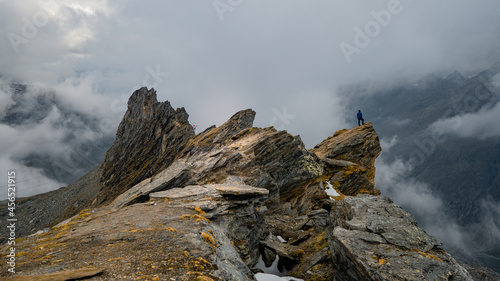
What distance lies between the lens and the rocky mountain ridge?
33.5 feet

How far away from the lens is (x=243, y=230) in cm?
2255

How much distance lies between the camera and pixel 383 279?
12.2 meters

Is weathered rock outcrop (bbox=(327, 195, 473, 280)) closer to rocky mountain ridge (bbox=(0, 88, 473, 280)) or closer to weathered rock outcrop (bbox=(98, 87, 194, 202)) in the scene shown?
rocky mountain ridge (bbox=(0, 88, 473, 280))

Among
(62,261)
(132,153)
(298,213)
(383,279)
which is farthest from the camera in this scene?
(132,153)

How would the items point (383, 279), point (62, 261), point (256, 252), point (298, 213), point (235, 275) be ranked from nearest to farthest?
1. point (62, 261)
2. point (235, 275)
3. point (383, 279)
4. point (256, 252)
5. point (298, 213)

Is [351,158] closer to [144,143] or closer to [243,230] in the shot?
[243,230]

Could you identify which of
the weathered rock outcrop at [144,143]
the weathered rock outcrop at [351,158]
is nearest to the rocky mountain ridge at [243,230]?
the weathered rock outcrop at [351,158]

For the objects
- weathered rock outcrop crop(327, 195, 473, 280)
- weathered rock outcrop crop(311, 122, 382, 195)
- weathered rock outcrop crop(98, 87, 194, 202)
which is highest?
weathered rock outcrop crop(98, 87, 194, 202)

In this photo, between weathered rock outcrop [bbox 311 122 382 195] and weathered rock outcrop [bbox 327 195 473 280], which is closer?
weathered rock outcrop [bbox 327 195 473 280]

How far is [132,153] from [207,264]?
84.5m

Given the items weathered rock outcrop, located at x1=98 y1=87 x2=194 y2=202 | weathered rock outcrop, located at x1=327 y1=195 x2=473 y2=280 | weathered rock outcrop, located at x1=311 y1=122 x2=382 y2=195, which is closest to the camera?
weathered rock outcrop, located at x1=327 y1=195 x2=473 y2=280

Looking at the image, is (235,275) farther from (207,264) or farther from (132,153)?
(132,153)

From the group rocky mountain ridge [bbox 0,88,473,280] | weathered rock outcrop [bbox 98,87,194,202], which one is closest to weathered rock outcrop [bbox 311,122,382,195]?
rocky mountain ridge [bbox 0,88,473,280]

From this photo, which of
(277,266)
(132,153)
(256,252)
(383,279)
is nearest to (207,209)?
(256,252)
